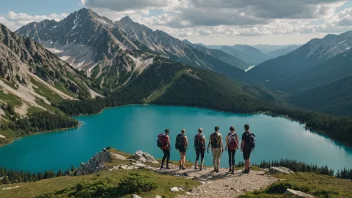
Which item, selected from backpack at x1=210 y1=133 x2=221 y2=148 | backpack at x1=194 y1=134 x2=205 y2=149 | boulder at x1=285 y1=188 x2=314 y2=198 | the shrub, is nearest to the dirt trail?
backpack at x1=194 y1=134 x2=205 y2=149

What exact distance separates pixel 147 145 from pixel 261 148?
63553mm

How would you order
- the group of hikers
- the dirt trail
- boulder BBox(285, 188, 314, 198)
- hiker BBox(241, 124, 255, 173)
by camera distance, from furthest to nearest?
the group of hikers → hiker BBox(241, 124, 255, 173) → the dirt trail → boulder BBox(285, 188, 314, 198)

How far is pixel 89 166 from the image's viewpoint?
8119cm

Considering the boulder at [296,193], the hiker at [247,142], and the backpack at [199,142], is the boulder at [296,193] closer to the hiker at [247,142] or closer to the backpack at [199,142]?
the hiker at [247,142]

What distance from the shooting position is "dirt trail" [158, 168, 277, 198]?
103 feet

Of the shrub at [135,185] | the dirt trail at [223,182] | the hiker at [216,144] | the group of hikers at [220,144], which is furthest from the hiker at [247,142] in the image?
the shrub at [135,185]

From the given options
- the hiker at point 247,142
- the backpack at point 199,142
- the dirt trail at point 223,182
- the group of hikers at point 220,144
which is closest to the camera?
the dirt trail at point 223,182

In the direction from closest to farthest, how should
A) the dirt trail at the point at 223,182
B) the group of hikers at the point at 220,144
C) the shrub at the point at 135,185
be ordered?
1. the shrub at the point at 135,185
2. the dirt trail at the point at 223,182
3. the group of hikers at the point at 220,144

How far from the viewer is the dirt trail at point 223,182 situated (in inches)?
1241

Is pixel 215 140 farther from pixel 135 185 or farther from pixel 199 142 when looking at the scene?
pixel 135 185

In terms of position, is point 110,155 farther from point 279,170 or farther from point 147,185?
point 147,185

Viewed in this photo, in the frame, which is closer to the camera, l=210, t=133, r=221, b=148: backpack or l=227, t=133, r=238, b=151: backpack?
l=227, t=133, r=238, b=151: backpack

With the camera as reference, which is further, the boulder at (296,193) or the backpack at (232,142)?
the backpack at (232,142)

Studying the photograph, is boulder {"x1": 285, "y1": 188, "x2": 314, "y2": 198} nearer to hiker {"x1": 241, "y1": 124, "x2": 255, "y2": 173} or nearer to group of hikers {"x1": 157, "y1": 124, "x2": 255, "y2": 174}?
group of hikers {"x1": 157, "y1": 124, "x2": 255, "y2": 174}
